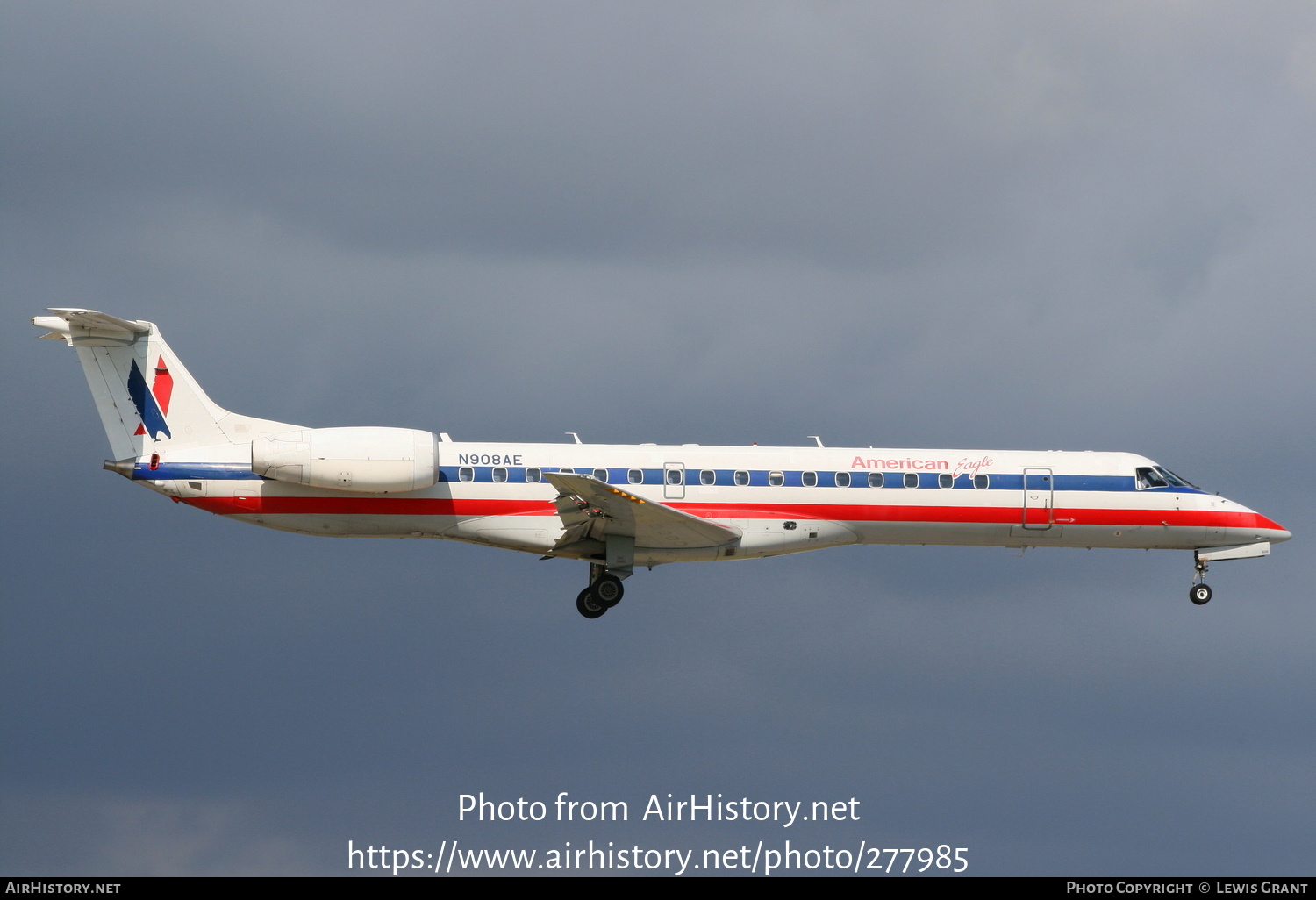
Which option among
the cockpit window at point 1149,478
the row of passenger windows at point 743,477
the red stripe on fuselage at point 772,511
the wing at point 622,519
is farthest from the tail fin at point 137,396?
the cockpit window at point 1149,478

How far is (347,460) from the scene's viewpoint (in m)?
31.7

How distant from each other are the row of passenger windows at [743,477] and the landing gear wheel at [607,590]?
219cm

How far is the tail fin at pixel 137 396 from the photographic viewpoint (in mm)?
32781

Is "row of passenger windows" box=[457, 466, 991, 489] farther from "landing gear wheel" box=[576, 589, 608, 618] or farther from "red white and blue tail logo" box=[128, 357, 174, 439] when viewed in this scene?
"red white and blue tail logo" box=[128, 357, 174, 439]

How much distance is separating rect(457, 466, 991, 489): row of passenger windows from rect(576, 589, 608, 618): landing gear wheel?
101 inches

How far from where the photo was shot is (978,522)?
34344 millimetres

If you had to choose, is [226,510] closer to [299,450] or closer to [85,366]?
[299,450]

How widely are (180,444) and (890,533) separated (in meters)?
15.9

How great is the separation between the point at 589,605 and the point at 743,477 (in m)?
4.44

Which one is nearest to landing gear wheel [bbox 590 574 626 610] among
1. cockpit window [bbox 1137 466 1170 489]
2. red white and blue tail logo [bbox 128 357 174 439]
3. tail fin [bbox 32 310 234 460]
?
tail fin [bbox 32 310 234 460]

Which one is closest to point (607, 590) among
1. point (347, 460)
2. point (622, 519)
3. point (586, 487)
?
point (622, 519)

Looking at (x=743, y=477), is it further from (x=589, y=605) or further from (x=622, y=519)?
(x=589, y=605)

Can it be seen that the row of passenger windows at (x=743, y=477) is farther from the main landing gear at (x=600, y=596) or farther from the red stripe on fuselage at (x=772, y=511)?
the main landing gear at (x=600, y=596)

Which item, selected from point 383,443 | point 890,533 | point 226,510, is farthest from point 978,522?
point 226,510
